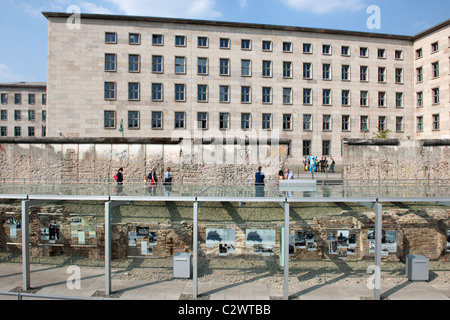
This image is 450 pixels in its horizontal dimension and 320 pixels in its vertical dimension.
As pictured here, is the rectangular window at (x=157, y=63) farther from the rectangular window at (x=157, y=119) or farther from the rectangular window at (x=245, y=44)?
the rectangular window at (x=245, y=44)

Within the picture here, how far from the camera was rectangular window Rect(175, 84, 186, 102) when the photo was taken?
35000mm

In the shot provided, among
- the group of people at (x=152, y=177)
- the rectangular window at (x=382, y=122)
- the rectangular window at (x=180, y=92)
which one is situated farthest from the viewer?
the rectangular window at (x=382, y=122)

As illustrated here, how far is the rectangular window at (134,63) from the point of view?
1347 inches

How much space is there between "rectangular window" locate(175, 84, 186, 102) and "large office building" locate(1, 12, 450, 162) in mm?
113

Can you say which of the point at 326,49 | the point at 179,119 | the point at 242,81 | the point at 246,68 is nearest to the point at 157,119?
the point at 179,119

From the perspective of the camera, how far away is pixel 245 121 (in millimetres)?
36000

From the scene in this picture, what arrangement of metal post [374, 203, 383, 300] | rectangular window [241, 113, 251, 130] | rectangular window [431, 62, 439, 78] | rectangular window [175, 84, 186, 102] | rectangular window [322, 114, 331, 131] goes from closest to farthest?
metal post [374, 203, 383, 300], rectangular window [175, 84, 186, 102], rectangular window [241, 113, 251, 130], rectangular window [431, 62, 439, 78], rectangular window [322, 114, 331, 131]

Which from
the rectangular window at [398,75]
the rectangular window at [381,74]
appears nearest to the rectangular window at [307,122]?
the rectangular window at [381,74]

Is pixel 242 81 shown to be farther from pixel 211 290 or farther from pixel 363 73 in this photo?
pixel 211 290

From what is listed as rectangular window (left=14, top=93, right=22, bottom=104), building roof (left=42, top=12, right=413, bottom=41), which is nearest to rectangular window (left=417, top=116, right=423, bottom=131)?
building roof (left=42, top=12, right=413, bottom=41)

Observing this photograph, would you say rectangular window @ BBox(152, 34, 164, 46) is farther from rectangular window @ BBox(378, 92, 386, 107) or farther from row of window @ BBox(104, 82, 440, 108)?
rectangular window @ BBox(378, 92, 386, 107)

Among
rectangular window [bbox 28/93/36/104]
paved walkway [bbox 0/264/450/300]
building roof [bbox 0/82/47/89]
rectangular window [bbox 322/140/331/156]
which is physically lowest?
paved walkway [bbox 0/264/450/300]

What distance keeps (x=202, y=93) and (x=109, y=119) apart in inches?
418

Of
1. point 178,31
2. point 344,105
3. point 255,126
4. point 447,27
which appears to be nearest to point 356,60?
point 344,105
